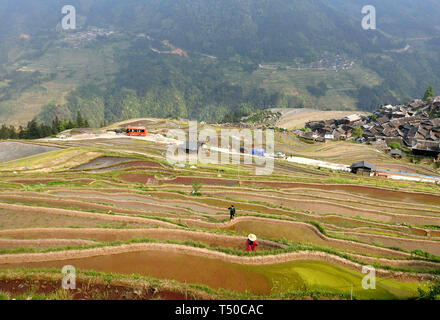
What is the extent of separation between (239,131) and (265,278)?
91864 millimetres

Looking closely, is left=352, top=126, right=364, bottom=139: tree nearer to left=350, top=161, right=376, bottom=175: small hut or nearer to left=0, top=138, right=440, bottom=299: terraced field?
left=350, top=161, right=376, bottom=175: small hut

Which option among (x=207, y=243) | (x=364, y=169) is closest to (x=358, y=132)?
(x=364, y=169)

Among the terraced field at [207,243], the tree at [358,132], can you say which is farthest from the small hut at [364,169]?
the tree at [358,132]

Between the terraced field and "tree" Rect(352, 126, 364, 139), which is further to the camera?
"tree" Rect(352, 126, 364, 139)

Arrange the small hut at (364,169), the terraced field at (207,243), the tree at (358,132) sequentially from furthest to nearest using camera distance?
the tree at (358,132)
the small hut at (364,169)
the terraced field at (207,243)

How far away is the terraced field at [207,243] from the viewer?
43.6ft

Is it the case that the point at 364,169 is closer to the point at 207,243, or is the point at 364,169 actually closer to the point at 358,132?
the point at 358,132

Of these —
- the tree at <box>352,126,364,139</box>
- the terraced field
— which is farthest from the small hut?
the tree at <box>352,126,364,139</box>

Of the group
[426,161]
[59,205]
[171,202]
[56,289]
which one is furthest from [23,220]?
[426,161]

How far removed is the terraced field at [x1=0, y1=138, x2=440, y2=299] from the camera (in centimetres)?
1330

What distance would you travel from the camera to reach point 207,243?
60.5 feet

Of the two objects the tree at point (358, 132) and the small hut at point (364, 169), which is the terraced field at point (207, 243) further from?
the tree at point (358, 132)

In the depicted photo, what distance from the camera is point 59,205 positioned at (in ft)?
80.9
